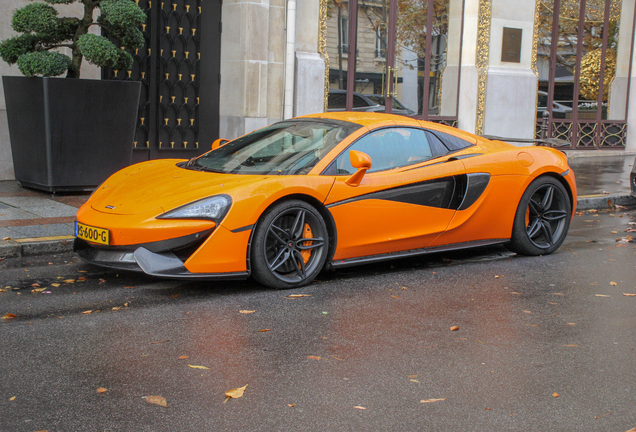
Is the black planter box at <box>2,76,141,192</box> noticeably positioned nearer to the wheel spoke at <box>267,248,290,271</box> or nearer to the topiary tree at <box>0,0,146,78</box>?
the topiary tree at <box>0,0,146,78</box>

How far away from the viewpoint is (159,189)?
5.41m

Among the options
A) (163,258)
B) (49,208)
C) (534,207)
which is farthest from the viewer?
(49,208)

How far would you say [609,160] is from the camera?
1672 cm

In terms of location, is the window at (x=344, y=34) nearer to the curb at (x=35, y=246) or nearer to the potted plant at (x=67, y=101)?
the potted plant at (x=67, y=101)

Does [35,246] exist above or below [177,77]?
below

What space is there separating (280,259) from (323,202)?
1.77 feet

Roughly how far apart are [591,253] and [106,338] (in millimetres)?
4869

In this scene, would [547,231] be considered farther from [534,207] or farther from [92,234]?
[92,234]

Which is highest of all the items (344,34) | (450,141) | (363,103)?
(344,34)

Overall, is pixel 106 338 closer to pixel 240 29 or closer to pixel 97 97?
pixel 97 97

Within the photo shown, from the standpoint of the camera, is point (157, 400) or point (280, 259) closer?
point (157, 400)

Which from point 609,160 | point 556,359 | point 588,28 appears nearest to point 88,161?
point 556,359

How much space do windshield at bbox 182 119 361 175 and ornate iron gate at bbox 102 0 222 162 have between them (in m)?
5.81

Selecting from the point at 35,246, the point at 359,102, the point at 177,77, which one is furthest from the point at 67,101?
the point at 359,102
